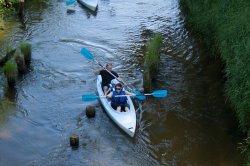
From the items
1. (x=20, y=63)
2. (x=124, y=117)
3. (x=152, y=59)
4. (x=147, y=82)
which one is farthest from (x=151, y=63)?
(x=20, y=63)

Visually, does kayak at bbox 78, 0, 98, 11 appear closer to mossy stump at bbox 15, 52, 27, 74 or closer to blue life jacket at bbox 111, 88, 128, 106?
mossy stump at bbox 15, 52, 27, 74

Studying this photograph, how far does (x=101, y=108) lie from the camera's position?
12.9 metres

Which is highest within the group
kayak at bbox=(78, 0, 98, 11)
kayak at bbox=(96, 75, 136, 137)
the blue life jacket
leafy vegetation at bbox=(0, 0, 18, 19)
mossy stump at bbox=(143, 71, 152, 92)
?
kayak at bbox=(78, 0, 98, 11)

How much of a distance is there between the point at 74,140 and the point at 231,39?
6334mm

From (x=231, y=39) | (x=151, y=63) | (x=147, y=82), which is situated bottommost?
(x=147, y=82)

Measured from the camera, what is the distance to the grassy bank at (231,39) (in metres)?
11.0

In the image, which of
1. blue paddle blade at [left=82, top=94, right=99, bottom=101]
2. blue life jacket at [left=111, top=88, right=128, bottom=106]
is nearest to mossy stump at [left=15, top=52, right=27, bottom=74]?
blue paddle blade at [left=82, top=94, right=99, bottom=101]

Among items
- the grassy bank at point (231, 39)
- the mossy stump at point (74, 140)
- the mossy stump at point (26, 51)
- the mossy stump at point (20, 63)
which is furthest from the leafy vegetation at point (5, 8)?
the grassy bank at point (231, 39)

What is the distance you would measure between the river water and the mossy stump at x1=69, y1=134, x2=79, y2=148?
0.14 metres

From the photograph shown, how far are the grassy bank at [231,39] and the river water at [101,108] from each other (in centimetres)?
84

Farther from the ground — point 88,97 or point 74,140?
point 88,97

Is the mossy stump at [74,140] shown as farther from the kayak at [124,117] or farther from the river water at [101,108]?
the kayak at [124,117]

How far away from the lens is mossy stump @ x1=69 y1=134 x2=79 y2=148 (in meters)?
10.8

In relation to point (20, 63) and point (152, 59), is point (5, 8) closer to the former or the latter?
point (20, 63)
